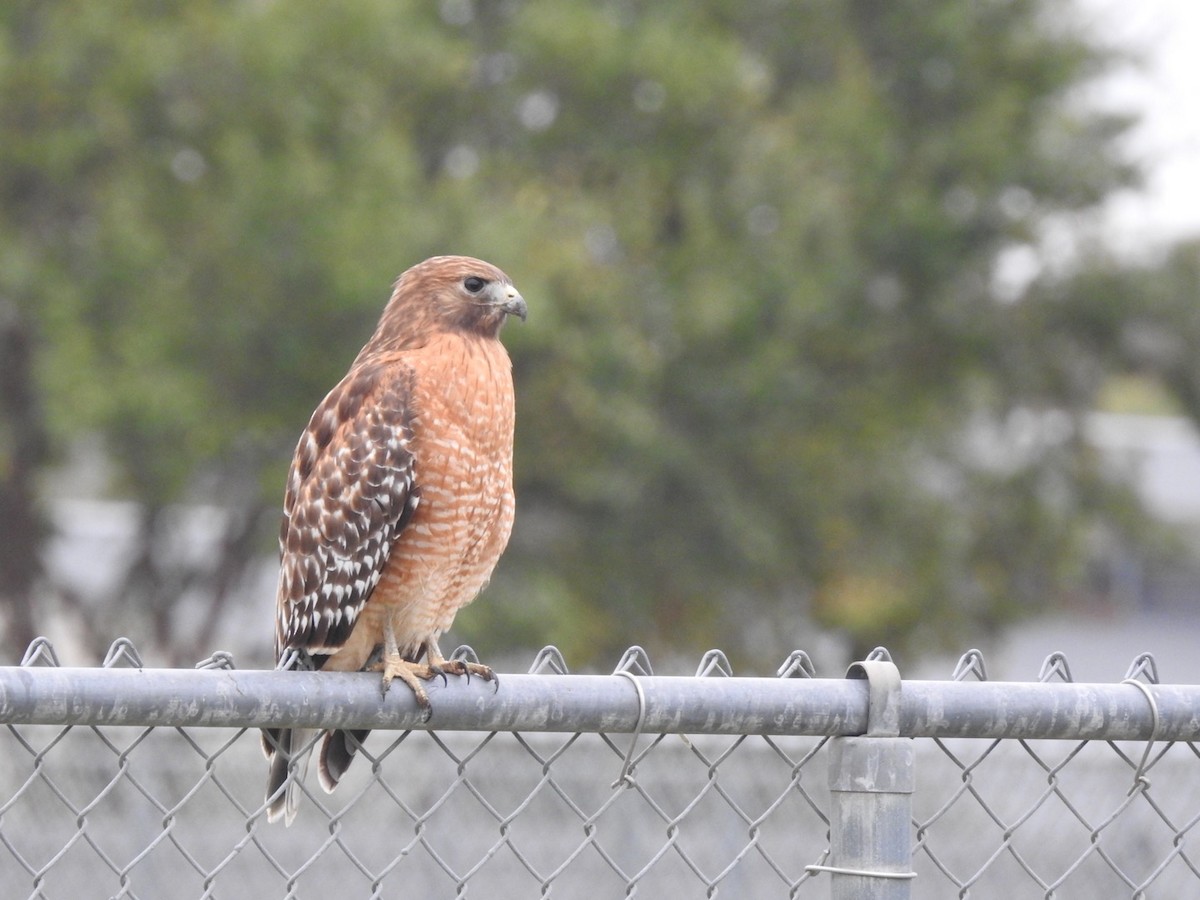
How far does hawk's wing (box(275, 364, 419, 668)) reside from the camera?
3641mm

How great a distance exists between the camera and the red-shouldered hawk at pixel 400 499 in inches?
144

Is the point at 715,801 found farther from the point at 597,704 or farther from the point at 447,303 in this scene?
the point at 597,704

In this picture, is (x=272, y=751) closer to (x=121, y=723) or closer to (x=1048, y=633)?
(x=121, y=723)

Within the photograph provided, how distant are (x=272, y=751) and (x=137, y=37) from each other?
893 centimetres

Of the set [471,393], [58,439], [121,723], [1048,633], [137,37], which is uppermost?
[1048,633]

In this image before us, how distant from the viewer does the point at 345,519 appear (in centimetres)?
366

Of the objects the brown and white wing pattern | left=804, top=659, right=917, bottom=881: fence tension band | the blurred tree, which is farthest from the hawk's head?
the blurred tree

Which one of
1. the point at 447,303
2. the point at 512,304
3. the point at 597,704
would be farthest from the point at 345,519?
the point at 597,704

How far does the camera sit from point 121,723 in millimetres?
2191

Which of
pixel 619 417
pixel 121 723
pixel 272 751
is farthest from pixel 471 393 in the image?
pixel 619 417

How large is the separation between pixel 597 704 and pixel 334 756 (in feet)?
3.30

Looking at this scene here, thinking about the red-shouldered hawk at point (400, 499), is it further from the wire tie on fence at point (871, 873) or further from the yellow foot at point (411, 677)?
the wire tie on fence at point (871, 873)

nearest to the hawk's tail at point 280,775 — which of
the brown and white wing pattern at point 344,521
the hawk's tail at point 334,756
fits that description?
the hawk's tail at point 334,756

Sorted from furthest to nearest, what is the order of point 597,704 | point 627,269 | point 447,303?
point 627,269
point 447,303
point 597,704
